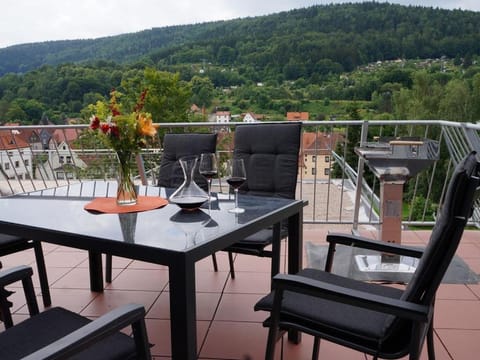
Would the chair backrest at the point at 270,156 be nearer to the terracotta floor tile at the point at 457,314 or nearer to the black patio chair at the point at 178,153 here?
the black patio chair at the point at 178,153

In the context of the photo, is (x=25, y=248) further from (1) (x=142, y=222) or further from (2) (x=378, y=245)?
(2) (x=378, y=245)

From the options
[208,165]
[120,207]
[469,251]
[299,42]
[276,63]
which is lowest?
[469,251]

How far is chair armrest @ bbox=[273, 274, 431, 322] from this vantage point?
1.25 metres

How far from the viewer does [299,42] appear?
1236 cm

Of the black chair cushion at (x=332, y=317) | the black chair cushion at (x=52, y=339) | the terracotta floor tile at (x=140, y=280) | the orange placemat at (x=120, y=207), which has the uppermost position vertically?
the orange placemat at (x=120, y=207)

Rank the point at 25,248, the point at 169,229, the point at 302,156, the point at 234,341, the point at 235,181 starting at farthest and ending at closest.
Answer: the point at 302,156, the point at 25,248, the point at 234,341, the point at 235,181, the point at 169,229

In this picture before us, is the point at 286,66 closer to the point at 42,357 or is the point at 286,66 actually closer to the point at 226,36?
the point at 226,36

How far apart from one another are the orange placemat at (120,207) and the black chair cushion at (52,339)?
1.73 ft

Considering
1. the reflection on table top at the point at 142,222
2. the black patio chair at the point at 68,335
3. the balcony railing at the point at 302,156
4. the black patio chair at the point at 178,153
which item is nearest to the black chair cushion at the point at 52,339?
the black patio chair at the point at 68,335

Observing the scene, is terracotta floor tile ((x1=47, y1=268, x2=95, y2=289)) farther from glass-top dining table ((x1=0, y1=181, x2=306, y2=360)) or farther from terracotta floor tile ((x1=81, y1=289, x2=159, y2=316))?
glass-top dining table ((x1=0, y1=181, x2=306, y2=360))

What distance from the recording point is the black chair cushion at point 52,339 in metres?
1.34

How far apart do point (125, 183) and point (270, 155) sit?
1.09 meters

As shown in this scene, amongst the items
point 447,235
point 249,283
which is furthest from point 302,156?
point 447,235

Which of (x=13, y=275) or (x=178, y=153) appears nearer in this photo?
(x=13, y=275)
